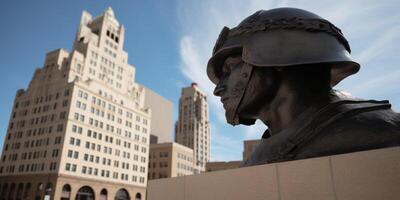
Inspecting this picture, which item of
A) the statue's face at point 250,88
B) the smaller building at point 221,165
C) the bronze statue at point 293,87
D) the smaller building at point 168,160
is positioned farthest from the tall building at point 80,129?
the bronze statue at point 293,87

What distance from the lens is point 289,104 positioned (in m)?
3.29

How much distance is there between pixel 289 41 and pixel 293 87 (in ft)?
1.81

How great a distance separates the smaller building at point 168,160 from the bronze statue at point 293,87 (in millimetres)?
78039

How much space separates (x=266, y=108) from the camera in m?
3.54

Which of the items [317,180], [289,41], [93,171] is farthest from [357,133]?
[93,171]

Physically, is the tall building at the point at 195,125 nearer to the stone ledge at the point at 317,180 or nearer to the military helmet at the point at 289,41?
the military helmet at the point at 289,41

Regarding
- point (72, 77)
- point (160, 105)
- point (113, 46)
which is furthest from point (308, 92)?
point (160, 105)

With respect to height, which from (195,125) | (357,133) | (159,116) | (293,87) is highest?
(159,116)

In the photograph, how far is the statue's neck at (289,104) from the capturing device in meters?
3.21

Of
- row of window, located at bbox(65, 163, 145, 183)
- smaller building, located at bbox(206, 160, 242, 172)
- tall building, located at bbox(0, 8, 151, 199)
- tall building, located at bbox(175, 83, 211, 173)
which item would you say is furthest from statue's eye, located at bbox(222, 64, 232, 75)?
tall building, located at bbox(175, 83, 211, 173)

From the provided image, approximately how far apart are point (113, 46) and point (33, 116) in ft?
79.2

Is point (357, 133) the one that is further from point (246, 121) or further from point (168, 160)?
point (168, 160)

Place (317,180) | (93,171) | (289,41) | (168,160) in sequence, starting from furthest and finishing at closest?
(168,160)
(93,171)
(289,41)
(317,180)

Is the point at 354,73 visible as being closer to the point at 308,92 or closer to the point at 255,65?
the point at 308,92
